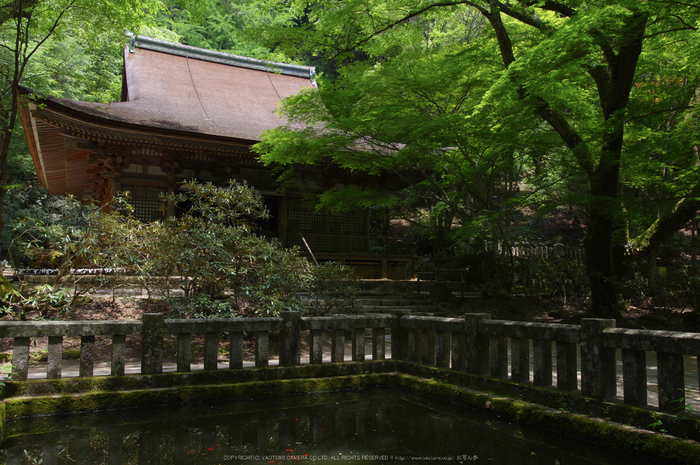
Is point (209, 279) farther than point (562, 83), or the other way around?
point (562, 83)

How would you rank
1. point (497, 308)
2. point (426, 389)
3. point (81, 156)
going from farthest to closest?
point (81, 156)
point (497, 308)
point (426, 389)

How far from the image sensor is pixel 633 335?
3.85 meters

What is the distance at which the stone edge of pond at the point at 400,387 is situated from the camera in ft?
11.9

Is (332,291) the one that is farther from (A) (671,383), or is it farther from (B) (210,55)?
(B) (210,55)

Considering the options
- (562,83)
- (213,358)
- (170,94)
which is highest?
(170,94)

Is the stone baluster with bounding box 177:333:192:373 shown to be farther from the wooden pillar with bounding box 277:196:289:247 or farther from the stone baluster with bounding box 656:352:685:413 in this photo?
the wooden pillar with bounding box 277:196:289:247

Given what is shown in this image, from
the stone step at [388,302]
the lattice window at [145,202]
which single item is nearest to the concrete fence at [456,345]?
the stone step at [388,302]

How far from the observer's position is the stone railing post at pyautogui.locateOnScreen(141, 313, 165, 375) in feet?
15.9

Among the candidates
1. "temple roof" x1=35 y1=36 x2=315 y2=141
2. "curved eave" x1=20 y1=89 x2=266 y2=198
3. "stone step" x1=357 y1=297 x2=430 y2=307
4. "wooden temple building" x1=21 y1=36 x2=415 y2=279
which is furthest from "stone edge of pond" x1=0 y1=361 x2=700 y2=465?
"temple roof" x1=35 y1=36 x2=315 y2=141

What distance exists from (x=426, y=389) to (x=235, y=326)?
2256mm

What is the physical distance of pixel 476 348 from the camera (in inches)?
202

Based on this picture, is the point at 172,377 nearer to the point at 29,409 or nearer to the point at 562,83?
the point at 29,409

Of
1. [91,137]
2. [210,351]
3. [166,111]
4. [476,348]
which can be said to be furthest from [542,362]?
[166,111]

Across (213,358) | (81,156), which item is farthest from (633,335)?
(81,156)
